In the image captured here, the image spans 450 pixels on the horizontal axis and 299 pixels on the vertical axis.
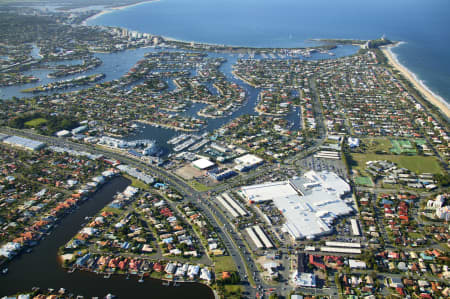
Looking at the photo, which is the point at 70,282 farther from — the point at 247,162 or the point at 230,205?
the point at 247,162

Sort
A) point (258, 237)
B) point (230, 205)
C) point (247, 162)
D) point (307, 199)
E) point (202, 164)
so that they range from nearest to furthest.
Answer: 1. point (258, 237)
2. point (230, 205)
3. point (307, 199)
4. point (202, 164)
5. point (247, 162)

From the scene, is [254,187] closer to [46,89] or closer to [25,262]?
[25,262]

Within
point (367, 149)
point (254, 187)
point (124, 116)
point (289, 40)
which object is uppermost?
point (289, 40)

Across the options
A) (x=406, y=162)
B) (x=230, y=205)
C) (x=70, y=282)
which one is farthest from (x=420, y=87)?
(x=70, y=282)

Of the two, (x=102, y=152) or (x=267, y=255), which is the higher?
(x=102, y=152)

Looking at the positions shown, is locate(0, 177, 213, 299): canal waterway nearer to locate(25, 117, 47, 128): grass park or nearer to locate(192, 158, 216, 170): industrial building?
locate(192, 158, 216, 170): industrial building

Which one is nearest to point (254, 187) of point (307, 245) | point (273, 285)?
point (307, 245)
